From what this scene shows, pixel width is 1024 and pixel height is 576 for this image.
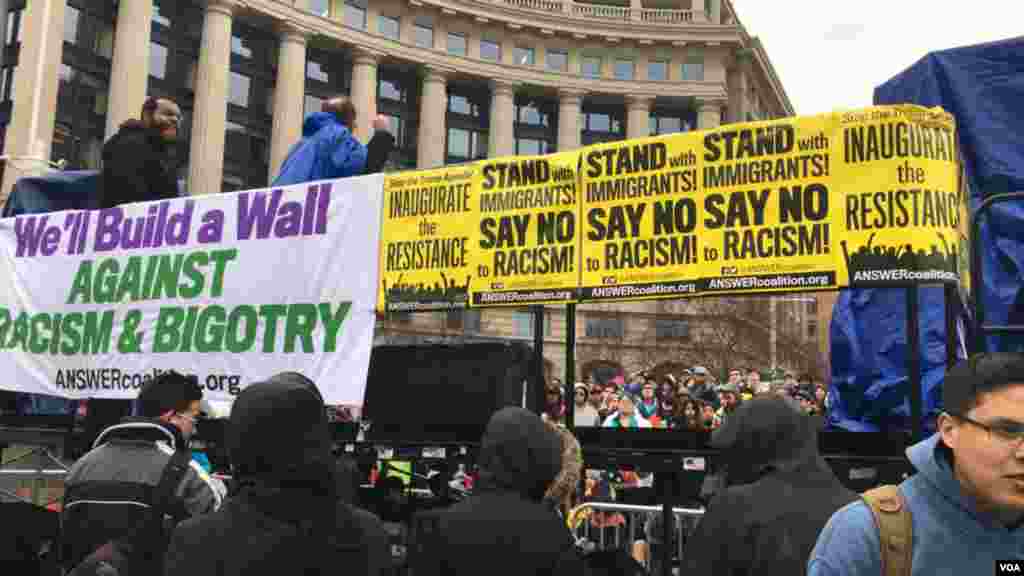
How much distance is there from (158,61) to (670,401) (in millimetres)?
49205

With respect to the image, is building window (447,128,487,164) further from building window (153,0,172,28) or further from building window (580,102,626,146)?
building window (153,0,172,28)

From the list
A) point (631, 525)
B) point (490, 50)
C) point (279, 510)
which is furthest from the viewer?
point (490, 50)

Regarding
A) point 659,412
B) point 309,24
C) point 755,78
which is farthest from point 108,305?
point 755,78

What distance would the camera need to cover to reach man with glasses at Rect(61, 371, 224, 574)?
4.52 metres

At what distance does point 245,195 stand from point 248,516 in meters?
4.56

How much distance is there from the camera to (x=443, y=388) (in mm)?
6602

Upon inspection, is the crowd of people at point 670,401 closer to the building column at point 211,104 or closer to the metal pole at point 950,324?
the metal pole at point 950,324

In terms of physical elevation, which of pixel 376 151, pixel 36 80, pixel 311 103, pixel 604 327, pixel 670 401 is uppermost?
pixel 311 103

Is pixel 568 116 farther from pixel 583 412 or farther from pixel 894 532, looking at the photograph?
pixel 894 532

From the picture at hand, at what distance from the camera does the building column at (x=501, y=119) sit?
6744cm

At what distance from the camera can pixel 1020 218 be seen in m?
5.86

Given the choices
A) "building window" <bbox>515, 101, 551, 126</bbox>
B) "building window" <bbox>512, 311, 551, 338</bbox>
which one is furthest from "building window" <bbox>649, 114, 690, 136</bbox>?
"building window" <bbox>512, 311, 551, 338</bbox>

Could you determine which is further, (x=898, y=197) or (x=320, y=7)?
(x=320, y=7)

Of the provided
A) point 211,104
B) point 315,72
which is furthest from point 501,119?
point 211,104
